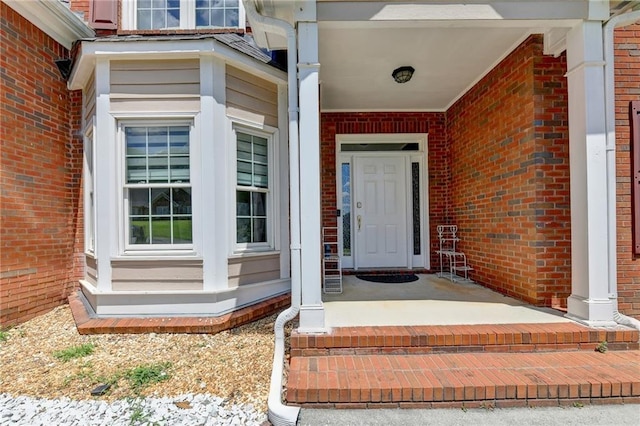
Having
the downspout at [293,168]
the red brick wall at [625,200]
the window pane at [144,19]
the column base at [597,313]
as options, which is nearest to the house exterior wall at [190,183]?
the downspout at [293,168]

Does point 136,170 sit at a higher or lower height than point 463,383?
higher

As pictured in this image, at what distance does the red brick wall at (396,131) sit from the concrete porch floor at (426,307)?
1407 mm

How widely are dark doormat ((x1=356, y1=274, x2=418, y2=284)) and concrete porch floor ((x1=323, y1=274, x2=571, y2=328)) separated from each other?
26 cm

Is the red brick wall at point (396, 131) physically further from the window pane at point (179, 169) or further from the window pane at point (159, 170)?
the window pane at point (159, 170)

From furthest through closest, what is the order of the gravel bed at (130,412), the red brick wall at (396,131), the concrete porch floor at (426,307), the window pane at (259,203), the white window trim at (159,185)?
the red brick wall at (396,131)
the window pane at (259,203)
the white window trim at (159,185)
the concrete porch floor at (426,307)
the gravel bed at (130,412)

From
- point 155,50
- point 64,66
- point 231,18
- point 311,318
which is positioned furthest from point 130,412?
point 231,18

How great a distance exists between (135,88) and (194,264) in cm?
202

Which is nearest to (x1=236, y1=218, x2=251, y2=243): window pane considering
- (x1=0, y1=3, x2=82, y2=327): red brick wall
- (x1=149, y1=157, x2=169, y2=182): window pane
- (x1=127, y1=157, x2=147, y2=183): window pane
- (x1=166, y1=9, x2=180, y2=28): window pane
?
(x1=149, y1=157, x2=169, y2=182): window pane

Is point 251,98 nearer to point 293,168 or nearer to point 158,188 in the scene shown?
point 158,188

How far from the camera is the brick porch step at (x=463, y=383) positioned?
6.81ft

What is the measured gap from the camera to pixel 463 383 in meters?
2.12

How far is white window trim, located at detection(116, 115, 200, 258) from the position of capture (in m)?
3.60

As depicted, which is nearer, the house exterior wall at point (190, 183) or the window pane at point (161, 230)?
the house exterior wall at point (190, 183)

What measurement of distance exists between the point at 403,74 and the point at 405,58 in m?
0.30
